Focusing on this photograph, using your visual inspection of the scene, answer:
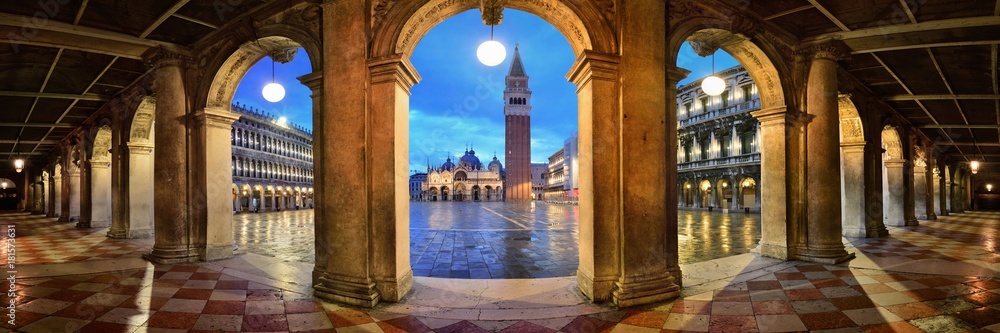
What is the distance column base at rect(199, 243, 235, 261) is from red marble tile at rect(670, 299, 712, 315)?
7.83 metres

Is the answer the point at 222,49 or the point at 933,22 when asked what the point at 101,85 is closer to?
the point at 222,49

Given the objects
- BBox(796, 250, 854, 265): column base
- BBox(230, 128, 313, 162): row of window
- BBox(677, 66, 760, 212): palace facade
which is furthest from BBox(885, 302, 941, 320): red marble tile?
BBox(230, 128, 313, 162): row of window

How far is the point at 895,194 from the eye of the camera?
1405cm

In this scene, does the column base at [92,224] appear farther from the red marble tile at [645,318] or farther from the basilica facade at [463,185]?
the basilica facade at [463,185]

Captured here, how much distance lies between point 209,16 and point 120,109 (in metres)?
7.38

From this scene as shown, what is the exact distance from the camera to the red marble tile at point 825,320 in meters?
4.22

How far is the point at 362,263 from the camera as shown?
5168mm

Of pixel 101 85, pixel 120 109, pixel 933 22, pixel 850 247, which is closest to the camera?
pixel 933 22

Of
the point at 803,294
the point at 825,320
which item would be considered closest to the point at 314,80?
the point at 825,320

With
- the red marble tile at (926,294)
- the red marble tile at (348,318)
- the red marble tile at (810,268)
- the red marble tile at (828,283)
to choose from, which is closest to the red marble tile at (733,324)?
the red marble tile at (828,283)

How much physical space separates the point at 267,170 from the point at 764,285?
53.4 metres

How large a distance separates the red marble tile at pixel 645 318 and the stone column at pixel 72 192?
23.0 metres

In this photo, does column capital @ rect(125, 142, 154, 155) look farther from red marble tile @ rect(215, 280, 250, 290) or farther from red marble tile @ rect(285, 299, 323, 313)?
red marble tile @ rect(285, 299, 323, 313)

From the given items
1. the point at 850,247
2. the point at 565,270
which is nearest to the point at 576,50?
the point at 565,270
